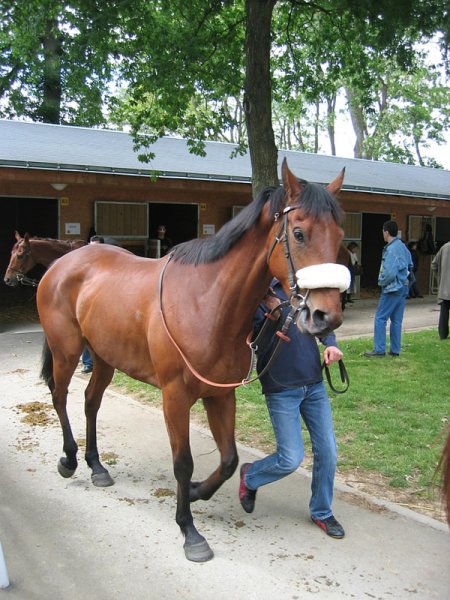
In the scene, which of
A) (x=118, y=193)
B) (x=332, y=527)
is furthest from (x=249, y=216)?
(x=118, y=193)

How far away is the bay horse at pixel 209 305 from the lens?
2729 mm

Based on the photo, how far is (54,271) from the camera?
476 centimetres

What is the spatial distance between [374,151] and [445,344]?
101ft

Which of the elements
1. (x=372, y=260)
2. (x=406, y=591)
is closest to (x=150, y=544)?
(x=406, y=591)

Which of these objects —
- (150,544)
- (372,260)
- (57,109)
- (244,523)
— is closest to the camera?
(150,544)

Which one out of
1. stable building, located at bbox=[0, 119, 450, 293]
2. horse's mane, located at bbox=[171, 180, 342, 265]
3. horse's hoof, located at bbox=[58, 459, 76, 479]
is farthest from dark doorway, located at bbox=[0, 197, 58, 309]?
horse's mane, located at bbox=[171, 180, 342, 265]

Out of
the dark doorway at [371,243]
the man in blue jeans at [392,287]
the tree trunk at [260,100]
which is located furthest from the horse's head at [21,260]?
the dark doorway at [371,243]

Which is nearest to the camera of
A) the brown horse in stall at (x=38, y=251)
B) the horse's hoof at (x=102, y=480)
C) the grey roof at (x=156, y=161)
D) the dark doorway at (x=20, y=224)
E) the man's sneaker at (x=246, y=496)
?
the man's sneaker at (x=246, y=496)

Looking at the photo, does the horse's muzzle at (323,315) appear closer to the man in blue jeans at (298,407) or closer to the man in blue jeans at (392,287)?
the man in blue jeans at (298,407)

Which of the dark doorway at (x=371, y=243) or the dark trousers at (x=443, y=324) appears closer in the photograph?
the dark trousers at (x=443, y=324)

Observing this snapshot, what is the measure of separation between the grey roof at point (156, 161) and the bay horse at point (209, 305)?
7.26 m

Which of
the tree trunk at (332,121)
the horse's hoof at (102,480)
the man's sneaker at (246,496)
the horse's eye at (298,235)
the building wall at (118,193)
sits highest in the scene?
the tree trunk at (332,121)

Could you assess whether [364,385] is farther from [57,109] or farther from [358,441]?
[57,109]

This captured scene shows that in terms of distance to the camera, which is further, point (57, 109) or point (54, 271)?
point (57, 109)
